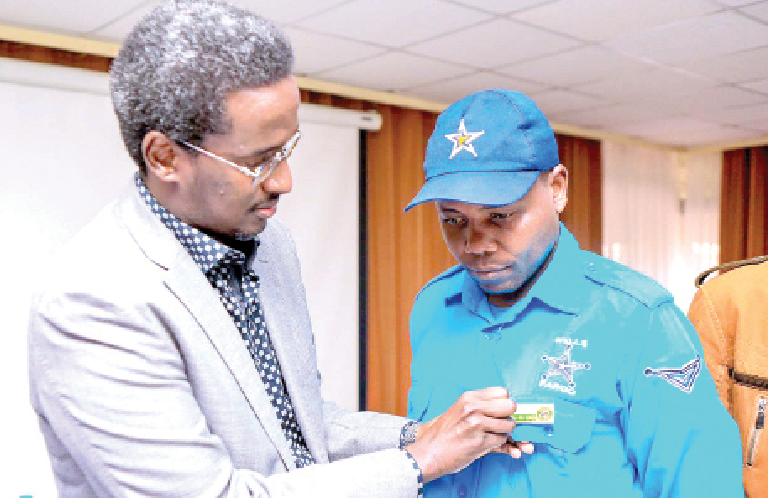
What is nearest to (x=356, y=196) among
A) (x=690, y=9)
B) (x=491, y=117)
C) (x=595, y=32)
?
(x=595, y=32)

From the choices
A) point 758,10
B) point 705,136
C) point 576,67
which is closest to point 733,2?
point 758,10

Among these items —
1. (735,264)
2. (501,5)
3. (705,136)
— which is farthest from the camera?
(705,136)

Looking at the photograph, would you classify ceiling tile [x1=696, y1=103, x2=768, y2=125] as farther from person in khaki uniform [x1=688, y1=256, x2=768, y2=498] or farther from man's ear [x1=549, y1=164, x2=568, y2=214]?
man's ear [x1=549, y1=164, x2=568, y2=214]

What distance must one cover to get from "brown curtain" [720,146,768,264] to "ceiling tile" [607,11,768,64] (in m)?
3.63

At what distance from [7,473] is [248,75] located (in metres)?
3.26

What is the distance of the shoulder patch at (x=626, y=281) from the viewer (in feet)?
3.45

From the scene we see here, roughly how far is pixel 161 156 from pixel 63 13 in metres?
2.65

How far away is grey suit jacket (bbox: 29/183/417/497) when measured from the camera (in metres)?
0.92

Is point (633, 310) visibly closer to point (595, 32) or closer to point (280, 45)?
point (280, 45)

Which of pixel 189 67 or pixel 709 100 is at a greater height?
pixel 709 100

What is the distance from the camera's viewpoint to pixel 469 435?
106 centimetres

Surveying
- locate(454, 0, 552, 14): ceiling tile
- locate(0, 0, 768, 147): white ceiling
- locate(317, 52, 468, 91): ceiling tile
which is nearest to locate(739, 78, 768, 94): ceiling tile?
locate(0, 0, 768, 147): white ceiling

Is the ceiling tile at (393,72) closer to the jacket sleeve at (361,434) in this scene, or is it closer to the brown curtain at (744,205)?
the jacket sleeve at (361,434)

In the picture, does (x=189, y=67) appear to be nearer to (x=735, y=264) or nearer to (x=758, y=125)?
(x=735, y=264)
